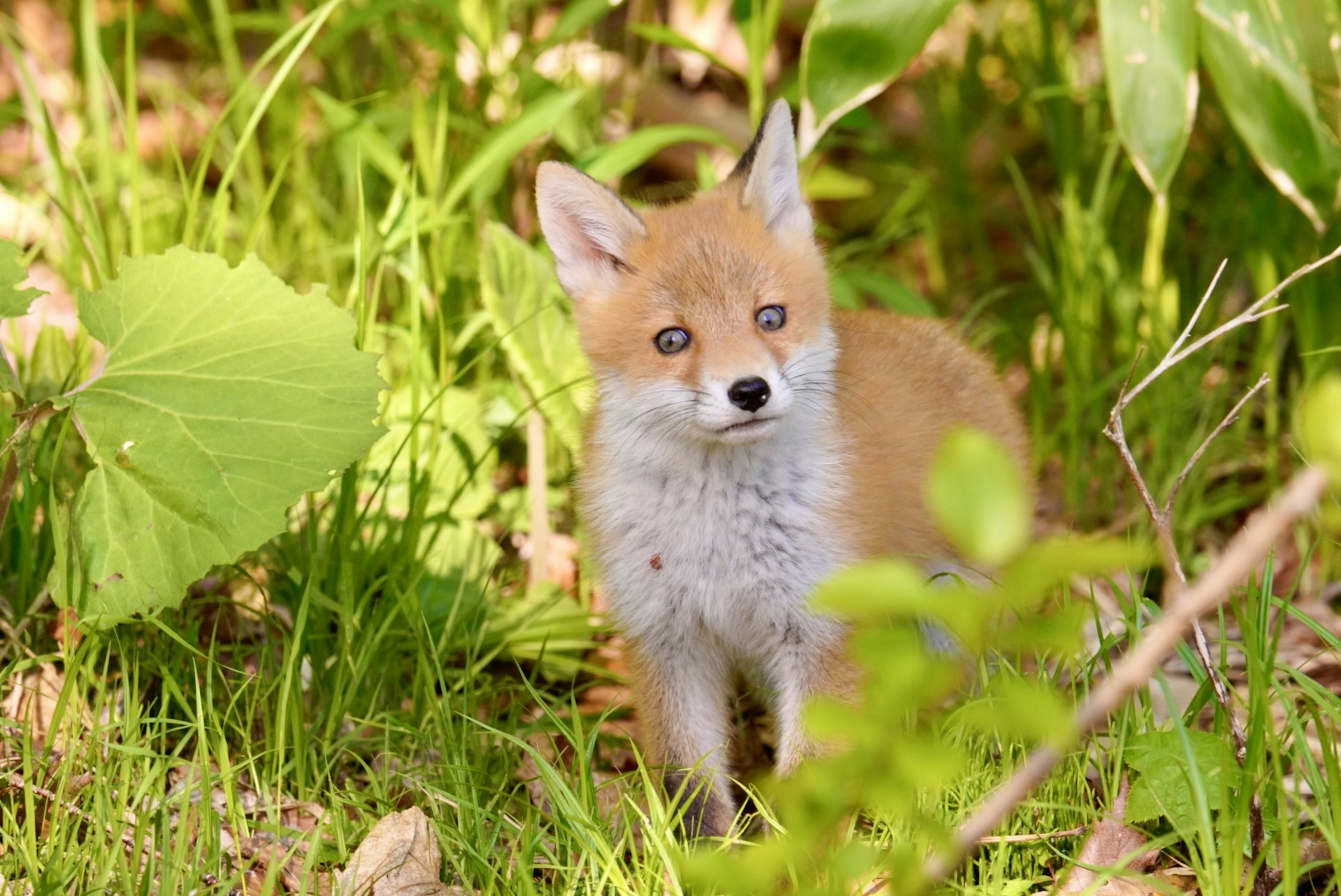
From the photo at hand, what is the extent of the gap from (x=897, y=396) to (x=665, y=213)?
751 mm

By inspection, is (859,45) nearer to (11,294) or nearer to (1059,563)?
(11,294)

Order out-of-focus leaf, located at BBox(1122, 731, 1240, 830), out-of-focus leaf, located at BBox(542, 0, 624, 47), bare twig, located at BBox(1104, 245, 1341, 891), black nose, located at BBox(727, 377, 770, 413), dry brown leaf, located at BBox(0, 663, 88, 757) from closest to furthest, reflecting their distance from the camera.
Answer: bare twig, located at BBox(1104, 245, 1341, 891) → out-of-focus leaf, located at BBox(1122, 731, 1240, 830) → black nose, located at BBox(727, 377, 770, 413) → dry brown leaf, located at BBox(0, 663, 88, 757) → out-of-focus leaf, located at BBox(542, 0, 624, 47)

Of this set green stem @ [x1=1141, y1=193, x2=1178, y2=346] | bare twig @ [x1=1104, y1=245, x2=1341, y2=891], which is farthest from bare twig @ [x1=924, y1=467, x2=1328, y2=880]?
green stem @ [x1=1141, y1=193, x2=1178, y2=346]

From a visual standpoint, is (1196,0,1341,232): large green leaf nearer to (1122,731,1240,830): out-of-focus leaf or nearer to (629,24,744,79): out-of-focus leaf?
(629,24,744,79): out-of-focus leaf

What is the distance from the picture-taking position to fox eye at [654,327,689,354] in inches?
114

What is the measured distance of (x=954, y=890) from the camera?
7.45 feet

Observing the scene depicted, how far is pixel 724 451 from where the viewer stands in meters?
2.90

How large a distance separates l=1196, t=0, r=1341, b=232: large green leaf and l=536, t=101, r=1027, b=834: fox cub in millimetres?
1151

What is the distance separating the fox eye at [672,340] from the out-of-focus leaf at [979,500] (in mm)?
1732

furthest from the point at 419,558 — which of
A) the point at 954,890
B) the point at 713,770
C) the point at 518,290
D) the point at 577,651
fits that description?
the point at 954,890

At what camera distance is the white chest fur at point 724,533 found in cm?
285

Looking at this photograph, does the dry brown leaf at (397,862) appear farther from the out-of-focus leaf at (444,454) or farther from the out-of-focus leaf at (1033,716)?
the out-of-focus leaf at (1033,716)

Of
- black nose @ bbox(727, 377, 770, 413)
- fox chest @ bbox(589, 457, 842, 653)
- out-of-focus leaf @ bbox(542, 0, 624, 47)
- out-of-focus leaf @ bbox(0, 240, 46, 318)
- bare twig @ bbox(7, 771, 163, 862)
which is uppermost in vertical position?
out-of-focus leaf @ bbox(542, 0, 624, 47)

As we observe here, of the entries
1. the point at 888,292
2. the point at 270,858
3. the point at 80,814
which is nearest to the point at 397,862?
the point at 270,858
